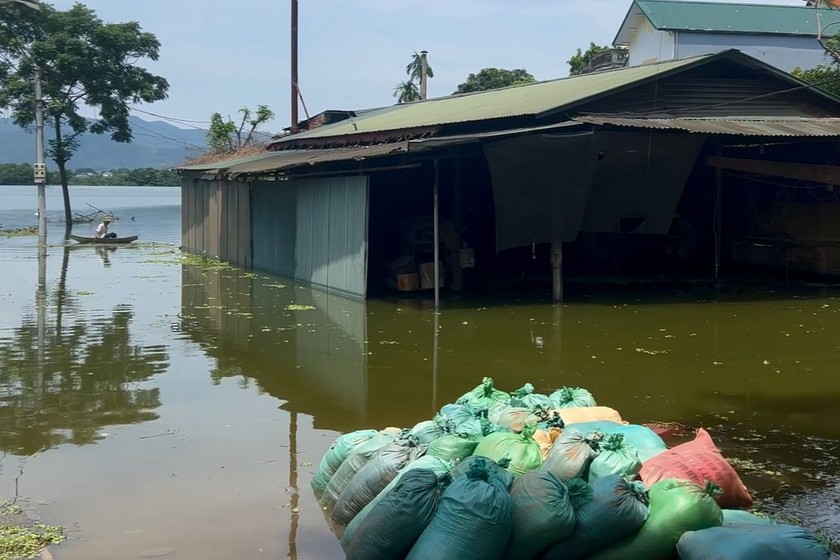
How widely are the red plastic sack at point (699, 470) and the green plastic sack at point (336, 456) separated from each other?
5.54 feet

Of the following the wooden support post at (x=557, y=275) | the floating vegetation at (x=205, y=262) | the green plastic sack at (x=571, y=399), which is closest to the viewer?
the green plastic sack at (x=571, y=399)

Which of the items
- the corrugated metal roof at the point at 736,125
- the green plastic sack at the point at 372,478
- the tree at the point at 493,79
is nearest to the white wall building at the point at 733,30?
the tree at the point at 493,79

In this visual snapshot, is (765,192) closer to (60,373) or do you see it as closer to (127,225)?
(60,373)

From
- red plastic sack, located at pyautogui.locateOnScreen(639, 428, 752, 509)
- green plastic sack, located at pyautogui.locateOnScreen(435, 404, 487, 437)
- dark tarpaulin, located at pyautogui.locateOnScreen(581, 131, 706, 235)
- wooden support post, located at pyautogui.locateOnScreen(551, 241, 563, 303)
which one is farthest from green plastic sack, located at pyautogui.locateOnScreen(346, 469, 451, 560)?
dark tarpaulin, located at pyautogui.locateOnScreen(581, 131, 706, 235)

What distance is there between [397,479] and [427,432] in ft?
2.46

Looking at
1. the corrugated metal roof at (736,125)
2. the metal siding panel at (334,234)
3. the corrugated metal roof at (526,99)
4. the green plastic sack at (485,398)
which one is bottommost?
the green plastic sack at (485,398)

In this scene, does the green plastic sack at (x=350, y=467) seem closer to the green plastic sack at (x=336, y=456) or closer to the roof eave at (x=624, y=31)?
the green plastic sack at (x=336, y=456)

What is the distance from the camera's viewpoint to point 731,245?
752 inches

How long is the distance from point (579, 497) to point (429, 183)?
14165 millimetres

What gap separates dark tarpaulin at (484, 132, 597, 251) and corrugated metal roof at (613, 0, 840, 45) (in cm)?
2812

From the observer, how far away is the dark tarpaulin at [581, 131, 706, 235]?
48.2 feet

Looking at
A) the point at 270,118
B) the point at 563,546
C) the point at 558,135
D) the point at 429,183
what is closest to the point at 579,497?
the point at 563,546

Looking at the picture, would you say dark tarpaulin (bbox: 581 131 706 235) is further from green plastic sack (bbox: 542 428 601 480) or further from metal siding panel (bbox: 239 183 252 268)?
green plastic sack (bbox: 542 428 601 480)

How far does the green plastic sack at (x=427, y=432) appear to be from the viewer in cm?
540
